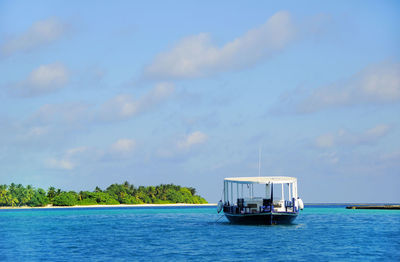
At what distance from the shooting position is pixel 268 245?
154 ft

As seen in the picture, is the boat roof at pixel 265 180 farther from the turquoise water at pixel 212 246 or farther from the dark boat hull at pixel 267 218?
the turquoise water at pixel 212 246

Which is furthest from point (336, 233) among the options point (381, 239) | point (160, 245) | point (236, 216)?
point (160, 245)

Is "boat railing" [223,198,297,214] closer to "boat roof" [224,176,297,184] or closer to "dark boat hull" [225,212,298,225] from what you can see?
"dark boat hull" [225,212,298,225]

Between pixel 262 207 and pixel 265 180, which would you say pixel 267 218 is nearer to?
pixel 262 207

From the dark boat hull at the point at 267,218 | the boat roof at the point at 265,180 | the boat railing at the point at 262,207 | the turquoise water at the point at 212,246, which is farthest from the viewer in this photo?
the boat roof at the point at 265,180

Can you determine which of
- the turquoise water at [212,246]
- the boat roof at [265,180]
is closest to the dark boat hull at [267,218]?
the turquoise water at [212,246]

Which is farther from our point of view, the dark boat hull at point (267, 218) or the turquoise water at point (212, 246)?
the dark boat hull at point (267, 218)

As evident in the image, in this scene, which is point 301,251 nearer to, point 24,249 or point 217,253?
point 217,253

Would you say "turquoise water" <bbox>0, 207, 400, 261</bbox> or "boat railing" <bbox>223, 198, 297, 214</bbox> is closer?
"turquoise water" <bbox>0, 207, 400, 261</bbox>

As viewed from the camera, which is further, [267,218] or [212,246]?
[267,218]

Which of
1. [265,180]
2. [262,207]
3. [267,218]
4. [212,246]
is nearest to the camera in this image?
[212,246]

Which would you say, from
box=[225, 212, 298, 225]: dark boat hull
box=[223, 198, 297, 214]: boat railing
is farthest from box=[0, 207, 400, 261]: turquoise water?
box=[223, 198, 297, 214]: boat railing

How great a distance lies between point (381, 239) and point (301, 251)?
14315 mm

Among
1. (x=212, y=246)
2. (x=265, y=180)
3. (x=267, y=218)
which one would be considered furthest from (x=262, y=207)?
(x=212, y=246)
